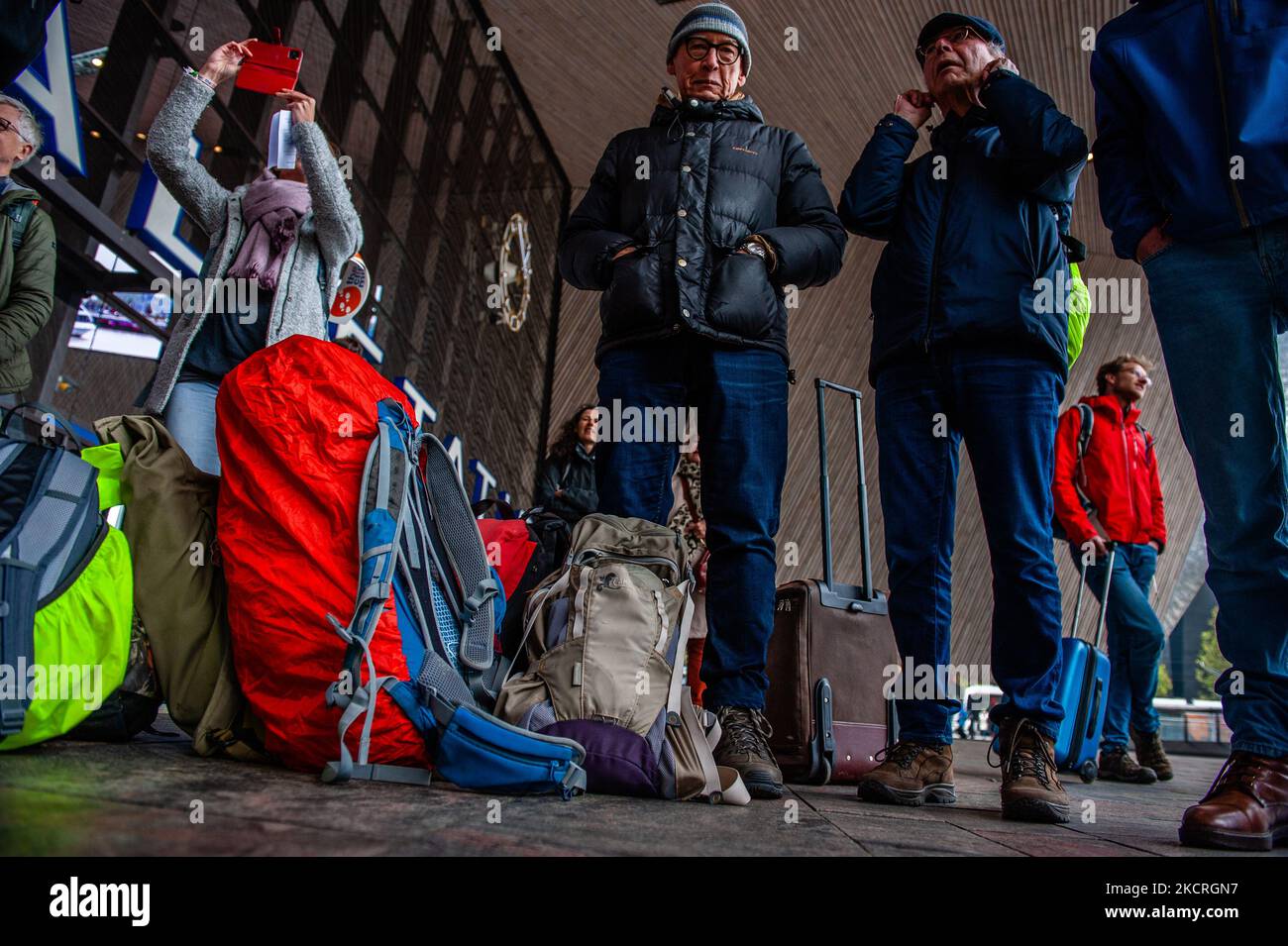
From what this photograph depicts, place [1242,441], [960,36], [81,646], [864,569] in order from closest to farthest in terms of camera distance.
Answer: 1. [81,646]
2. [1242,441]
3. [960,36]
4. [864,569]

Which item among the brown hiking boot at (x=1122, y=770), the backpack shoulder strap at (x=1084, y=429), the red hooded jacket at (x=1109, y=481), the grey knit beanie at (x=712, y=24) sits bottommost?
the brown hiking boot at (x=1122, y=770)

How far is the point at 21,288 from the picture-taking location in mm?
2400

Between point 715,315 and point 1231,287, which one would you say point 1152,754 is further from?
point 715,315

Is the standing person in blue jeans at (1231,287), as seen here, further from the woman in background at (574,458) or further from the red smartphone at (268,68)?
the woman in background at (574,458)

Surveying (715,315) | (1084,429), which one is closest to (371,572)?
(715,315)

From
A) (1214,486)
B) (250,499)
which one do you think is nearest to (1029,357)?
(1214,486)

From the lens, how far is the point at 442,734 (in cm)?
143

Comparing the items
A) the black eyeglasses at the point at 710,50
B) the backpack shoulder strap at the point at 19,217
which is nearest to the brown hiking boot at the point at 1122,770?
the black eyeglasses at the point at 710,50

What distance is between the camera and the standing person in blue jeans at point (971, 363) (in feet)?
6.27

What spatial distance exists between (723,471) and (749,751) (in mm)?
635

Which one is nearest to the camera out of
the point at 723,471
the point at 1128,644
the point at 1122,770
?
the point at 723,471

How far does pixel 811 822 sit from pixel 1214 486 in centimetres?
97

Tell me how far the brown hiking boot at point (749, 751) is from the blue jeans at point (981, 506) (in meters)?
0.41

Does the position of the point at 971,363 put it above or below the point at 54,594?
above
